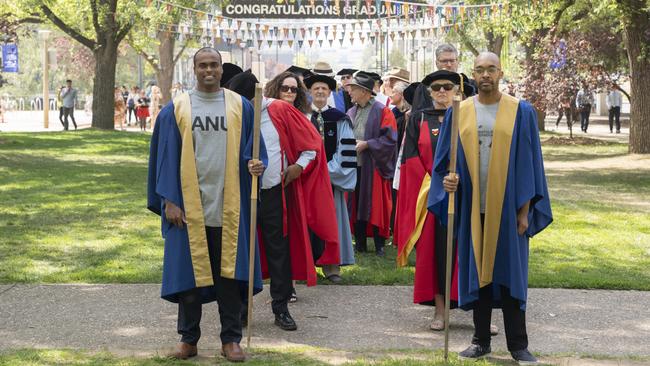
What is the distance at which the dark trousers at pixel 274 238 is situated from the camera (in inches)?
318

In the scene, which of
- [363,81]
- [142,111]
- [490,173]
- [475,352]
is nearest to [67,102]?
→ [142,111]

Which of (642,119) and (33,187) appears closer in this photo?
(33,187)

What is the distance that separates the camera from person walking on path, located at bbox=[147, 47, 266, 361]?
22.4 ft

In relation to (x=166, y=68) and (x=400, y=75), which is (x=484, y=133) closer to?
(x=400, y=75)

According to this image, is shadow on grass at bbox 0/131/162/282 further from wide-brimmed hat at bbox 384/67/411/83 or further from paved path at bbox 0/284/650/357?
wide-brimmed hat at bbox 384/67/411/83

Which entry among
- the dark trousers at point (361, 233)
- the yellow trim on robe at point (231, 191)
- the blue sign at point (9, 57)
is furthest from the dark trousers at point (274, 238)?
the blue sign at point (9, 57)

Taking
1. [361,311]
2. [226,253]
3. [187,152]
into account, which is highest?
[187,152]

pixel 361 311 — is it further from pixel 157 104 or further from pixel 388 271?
pixel 157 104

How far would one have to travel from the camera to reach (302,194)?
8.70 meters

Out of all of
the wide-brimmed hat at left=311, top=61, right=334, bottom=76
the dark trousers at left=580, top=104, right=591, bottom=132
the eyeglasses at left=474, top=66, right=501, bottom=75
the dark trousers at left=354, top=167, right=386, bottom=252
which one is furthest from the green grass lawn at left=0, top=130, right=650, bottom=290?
the dark trousers at left=580, top=104, right=591, bottom=132

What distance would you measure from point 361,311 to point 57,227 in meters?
5.81

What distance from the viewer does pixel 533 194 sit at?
6.65m

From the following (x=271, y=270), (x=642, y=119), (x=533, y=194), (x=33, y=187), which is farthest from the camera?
(x=642, y=119)

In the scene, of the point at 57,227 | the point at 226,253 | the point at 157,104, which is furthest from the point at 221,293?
the point at 157,104
